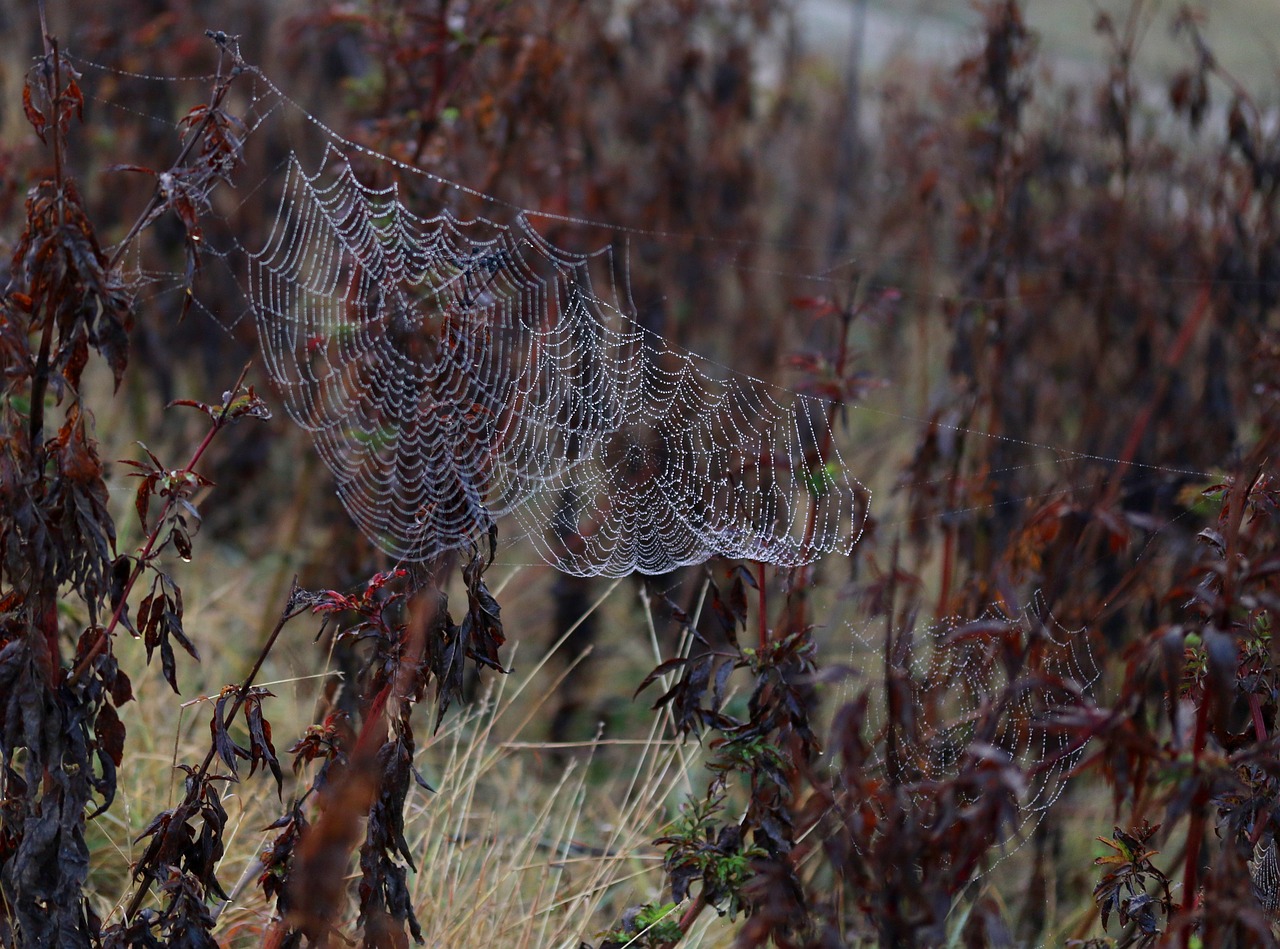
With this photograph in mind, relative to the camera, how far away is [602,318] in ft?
13.5

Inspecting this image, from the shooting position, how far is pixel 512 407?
3.55 m

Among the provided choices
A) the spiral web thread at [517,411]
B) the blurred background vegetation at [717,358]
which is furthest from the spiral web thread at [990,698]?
the spiral web thread at [517,411]

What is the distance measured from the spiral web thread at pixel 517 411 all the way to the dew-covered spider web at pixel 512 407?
0.03ft

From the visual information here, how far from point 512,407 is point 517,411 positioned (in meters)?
0.06

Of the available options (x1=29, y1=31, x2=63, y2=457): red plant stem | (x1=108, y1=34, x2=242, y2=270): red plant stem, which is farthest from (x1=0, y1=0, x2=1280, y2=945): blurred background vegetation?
(x1=108, y1=34, x2=242, y2=270): red plant stem

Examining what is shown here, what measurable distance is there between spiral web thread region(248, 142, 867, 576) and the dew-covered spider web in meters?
0.01

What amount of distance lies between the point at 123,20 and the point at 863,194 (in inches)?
164

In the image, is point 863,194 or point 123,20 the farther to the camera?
point 863,194

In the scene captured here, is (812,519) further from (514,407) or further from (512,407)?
(514,407)

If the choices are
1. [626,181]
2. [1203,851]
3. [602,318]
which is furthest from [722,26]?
[1203,851]

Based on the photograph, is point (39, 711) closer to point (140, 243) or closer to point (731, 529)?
point (731, 529)

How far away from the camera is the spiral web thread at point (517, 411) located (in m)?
3.26

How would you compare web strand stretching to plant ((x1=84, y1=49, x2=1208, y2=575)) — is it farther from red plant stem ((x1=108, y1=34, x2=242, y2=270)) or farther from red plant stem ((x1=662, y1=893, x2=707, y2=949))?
red plant stem ((x1=662, y1=893, x2=707, y2=949))

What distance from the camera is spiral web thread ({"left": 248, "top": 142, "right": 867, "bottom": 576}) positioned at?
128 inches
